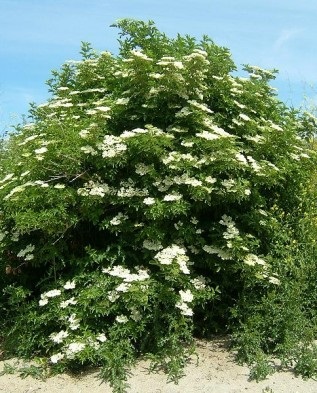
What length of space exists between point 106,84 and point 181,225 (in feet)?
5.68

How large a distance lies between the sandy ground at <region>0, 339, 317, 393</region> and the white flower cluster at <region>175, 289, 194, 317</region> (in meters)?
0.42

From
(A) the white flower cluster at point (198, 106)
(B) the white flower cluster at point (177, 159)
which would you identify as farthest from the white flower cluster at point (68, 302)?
(A) the white flower cluster at point (198, 106)

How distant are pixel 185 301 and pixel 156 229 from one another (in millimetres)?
591

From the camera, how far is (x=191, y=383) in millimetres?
4441

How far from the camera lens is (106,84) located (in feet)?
19.2

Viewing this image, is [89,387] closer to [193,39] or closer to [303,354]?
[303,354]

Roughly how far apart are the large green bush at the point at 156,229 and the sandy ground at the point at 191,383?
0.33 ft

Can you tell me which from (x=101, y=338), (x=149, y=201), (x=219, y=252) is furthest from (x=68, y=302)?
(x=219, y=252)

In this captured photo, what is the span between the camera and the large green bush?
15.3ft

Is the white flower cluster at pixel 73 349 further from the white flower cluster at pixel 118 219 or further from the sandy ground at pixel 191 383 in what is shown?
the white flower cluster at pixel 118 219

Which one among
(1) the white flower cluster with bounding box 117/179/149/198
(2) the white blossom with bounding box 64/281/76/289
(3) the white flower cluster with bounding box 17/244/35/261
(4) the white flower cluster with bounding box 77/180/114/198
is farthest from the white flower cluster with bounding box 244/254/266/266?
(3) the white flower cluster with bounding box 17/244/35/261

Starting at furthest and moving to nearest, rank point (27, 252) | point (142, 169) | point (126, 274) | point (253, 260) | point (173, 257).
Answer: point (27, 252) → point (253, 260) → point (142, 169) → point (126, 274) → point (173, 257)

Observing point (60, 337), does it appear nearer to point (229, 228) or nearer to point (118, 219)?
point (118, 219)

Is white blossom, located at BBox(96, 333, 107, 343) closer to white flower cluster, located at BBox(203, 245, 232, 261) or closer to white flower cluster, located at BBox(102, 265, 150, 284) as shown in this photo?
white flower cluster, located at BBox(102, 265, 150, 284)
